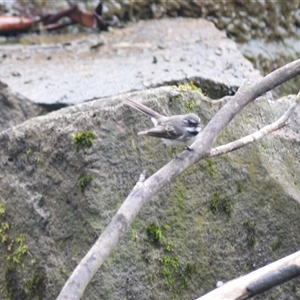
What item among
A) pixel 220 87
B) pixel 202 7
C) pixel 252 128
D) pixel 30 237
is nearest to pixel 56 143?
pixel 30 237

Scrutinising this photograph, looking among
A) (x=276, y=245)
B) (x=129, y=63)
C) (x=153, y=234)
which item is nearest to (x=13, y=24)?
(x=129, y=63)

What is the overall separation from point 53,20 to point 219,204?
4447 millimetres

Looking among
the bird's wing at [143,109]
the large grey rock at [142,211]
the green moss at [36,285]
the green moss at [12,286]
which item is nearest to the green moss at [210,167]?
the large grey rock at [142,211]

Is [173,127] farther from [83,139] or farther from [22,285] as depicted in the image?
[22,285]

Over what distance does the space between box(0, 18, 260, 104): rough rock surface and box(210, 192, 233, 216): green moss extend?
75.9 inches

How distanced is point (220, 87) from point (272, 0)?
108 inches

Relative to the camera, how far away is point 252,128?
5172 mm

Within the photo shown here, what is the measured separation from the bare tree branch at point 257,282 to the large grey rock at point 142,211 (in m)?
0.99

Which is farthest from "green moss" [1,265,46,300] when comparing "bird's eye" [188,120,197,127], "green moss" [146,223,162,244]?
"bird's eye" [188,120,197,127]

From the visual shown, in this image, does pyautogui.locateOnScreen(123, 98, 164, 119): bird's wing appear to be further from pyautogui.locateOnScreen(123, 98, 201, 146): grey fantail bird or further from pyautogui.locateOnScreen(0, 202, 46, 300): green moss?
pyautogui.locateOnScreen(0, 202, 46, 300): green moss

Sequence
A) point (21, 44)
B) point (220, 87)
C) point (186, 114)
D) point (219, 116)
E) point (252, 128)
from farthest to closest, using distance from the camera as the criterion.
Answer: point (21, 44) < point (220, 87) < point (252, 128) < point (186, 114) < point (219, 116)

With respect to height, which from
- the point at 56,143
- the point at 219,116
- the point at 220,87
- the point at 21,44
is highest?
the point at 219,116

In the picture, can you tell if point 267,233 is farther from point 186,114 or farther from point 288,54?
point 288,54

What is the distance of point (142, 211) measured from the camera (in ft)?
15.4
